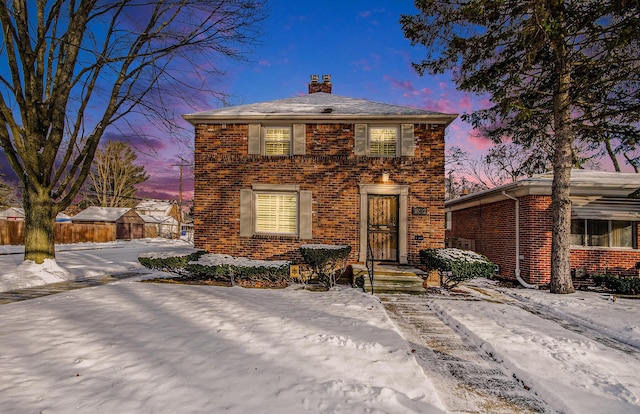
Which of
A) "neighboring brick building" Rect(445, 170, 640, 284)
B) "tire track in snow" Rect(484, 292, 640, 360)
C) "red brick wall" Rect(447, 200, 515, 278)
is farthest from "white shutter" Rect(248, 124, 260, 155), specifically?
"red brick wall" Rect(447, 200, 515, 278)

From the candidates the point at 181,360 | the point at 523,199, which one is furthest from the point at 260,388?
the point at 523,199

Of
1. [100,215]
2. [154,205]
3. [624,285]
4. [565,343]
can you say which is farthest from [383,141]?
[154,205]

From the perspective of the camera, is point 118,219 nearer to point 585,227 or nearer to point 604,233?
point 585,227

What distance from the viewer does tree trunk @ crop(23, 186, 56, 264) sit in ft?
27.9

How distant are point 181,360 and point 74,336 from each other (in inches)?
72.2

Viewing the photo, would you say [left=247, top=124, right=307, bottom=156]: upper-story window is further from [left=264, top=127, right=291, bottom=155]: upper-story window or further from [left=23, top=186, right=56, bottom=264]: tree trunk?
[left=23, top=186, right=56, bottom=264]: tree trunk

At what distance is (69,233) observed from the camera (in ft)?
86.0

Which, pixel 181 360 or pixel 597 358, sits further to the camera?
pixel 597 358

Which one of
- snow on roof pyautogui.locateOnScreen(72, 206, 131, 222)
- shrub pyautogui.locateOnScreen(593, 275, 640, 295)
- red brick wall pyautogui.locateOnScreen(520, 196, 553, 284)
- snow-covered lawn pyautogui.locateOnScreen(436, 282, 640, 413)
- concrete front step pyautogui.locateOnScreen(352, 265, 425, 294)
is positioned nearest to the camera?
snow-covered lawn pyautogui.locateOnScreen(436, 282, 640, 413)

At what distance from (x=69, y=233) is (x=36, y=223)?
73.5 feet

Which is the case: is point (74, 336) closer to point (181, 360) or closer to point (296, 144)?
point (181, 360)

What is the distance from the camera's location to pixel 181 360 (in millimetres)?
3551

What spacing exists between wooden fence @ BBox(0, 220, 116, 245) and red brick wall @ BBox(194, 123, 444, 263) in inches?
885

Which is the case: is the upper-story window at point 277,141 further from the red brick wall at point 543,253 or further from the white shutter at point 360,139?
the red brick wall at point 543,253
